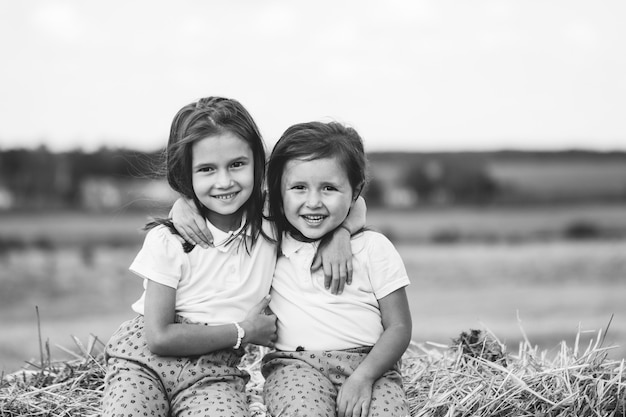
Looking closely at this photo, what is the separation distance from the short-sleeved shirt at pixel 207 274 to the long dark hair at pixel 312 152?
0.63 feet

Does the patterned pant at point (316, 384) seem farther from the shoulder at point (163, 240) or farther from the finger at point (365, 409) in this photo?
the shoulder at point (163, 240)

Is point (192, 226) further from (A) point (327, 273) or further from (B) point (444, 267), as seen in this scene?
(B) point (444, 267)

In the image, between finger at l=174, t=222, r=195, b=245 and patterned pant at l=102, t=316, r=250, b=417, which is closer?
patterned pant at l=102, t=316, r=250, b=417

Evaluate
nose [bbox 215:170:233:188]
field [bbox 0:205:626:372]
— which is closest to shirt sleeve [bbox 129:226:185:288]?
nose [bbox 215:170:233:188]

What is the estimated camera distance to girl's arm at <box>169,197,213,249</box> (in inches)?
113

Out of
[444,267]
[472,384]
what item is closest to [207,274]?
[472,384]

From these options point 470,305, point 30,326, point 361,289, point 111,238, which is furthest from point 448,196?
point 361,289

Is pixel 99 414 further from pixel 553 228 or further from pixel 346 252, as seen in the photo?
pixel 553 228

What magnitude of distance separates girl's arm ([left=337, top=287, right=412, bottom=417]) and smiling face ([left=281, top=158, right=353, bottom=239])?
380 millimetres

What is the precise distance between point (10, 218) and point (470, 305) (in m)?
5.99

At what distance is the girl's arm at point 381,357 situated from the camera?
2676 mm

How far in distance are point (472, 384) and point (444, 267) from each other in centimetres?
723

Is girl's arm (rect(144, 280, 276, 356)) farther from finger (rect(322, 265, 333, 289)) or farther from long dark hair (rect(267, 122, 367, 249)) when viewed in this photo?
long dark hair (rect(267, 122, 367, 249))

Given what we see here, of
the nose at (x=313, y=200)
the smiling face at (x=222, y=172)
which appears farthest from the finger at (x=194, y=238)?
the nose at (x=313, y=200)
